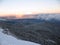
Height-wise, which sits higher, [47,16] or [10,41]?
[47,16]

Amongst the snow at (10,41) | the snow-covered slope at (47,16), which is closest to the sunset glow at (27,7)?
the snow-covered slope at (47,16)

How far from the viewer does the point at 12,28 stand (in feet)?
4.88

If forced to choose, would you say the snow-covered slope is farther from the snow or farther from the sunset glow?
the snow

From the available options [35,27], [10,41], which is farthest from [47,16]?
[10,41]

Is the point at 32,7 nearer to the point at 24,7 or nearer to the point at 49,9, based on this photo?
the point at 24,7

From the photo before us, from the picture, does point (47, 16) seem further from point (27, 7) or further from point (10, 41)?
point (10, 41)

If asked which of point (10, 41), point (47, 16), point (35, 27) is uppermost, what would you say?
point (47, 16)

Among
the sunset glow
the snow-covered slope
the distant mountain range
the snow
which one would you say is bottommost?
the snow

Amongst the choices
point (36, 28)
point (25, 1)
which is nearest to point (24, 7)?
Answer: point (25, 1)

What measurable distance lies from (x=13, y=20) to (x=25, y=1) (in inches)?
10.1

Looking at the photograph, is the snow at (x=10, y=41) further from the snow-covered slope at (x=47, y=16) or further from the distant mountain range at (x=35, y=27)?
the snow-covered slope at (x=47, y=16)

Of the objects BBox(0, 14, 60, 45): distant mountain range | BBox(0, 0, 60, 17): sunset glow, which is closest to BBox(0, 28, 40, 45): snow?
BBox(0, 14, 60, 45): distant mountain range

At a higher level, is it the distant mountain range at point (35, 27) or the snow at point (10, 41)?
the distant mountain range at point (35, 27)

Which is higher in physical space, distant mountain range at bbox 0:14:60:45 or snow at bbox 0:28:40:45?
distant mountain range at bbox 0:14:60:45
